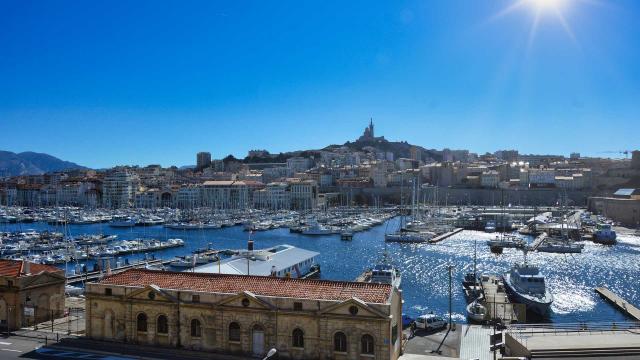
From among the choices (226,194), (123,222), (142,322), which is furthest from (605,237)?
(226,194)

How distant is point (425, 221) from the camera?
79.6m

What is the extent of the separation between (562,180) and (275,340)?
12193 centimetres

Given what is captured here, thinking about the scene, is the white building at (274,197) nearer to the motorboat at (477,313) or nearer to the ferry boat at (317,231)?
the ferry boat at (317,231)

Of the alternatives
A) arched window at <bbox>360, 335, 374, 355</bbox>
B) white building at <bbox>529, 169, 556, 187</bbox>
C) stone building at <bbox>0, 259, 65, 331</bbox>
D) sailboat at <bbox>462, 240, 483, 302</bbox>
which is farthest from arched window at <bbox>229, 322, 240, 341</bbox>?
white building at <bbox>529, 169, 556, 187</bbox>

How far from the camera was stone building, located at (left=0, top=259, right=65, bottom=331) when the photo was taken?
20062 mm

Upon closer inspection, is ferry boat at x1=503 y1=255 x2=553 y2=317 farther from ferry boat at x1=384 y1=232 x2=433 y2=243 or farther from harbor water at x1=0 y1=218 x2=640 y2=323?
ferry boat at x1=384 y1=232 x2=433 y2=243

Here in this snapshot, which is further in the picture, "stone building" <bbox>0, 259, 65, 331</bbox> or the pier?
the pier

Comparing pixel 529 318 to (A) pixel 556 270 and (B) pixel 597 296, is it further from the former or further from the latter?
(A) pixel 556 270

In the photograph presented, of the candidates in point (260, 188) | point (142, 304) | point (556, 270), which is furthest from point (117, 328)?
point (260, 188)

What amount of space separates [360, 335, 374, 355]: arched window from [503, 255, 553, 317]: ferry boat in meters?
17.5

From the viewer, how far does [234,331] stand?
17031 millimetres

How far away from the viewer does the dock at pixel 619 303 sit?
2918 cm

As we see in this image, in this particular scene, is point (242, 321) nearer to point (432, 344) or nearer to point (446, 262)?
point (432, 344)

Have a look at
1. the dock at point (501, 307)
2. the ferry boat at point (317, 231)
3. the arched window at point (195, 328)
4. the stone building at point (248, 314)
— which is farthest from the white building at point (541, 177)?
the arched window at point (195, 328)
